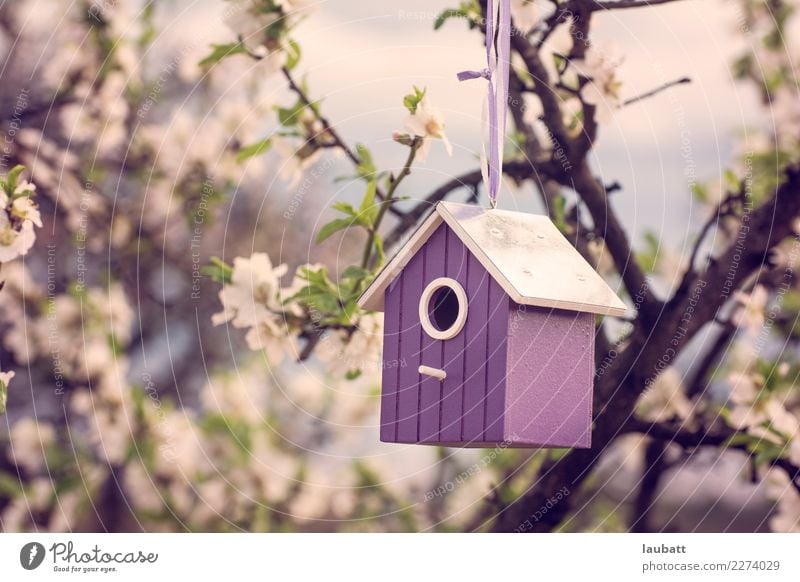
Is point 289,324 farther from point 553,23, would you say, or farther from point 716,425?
point 716,425

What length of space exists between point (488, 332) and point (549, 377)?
0.33 ft

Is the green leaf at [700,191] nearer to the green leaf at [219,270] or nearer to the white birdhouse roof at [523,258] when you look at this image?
the white birdhouse roof at [523,258]

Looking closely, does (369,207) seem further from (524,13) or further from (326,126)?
(524,13)

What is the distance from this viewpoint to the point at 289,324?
6.23 feet

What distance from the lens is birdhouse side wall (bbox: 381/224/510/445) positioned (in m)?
1.56

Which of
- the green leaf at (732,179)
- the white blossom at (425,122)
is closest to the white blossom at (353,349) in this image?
the white blossom at (425,122)

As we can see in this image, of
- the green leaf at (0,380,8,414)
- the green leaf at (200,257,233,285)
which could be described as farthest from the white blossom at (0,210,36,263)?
the green leaf at (200,257,233,285)

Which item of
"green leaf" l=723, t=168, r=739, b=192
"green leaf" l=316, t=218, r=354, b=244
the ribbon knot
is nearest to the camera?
the ribbon knot

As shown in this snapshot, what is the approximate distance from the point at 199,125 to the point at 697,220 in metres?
1.19

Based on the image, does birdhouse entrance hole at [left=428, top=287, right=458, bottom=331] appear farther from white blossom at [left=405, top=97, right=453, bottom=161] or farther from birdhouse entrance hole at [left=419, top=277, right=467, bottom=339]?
white blossom at [left=405, top=97, right=453, bottom=161]

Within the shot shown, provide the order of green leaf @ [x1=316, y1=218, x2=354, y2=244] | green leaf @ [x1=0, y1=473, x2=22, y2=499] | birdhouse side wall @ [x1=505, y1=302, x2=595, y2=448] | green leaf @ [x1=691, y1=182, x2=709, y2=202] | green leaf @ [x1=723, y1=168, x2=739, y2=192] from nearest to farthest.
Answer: birdhouse side wall @ [x1=505, y1=302, x2=595, y2=448] → green leaf @ [x1=316, y1=218, x2=354, y2=244] → green leaf @ [x1=723, y1=168, x2=739, y2=192] → green leaf @ [x1=0, y1=473, x2=22, y2=499] → green leaf @ [x1=691, y1=182, x2=709, y2=202]

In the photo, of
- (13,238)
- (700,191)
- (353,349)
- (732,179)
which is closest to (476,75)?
(353,349)
